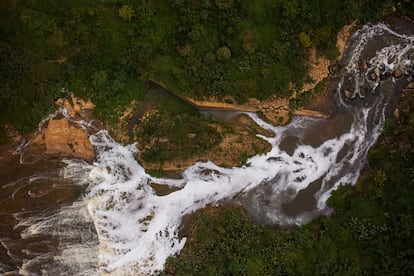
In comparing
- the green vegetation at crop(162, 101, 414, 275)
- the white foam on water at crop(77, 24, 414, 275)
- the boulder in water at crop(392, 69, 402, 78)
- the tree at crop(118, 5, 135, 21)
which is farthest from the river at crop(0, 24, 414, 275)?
the tree at crop(118, 5, 135, 21)

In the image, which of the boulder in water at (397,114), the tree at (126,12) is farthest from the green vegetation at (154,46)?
the boulder in water at (397,114)

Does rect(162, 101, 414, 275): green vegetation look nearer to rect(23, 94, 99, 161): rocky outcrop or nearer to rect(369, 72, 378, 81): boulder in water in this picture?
rect(369, 72, 378, 81): boulder in water

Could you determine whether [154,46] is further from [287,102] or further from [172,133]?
[287,102]

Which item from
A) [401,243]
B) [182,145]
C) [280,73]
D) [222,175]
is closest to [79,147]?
[182,145]

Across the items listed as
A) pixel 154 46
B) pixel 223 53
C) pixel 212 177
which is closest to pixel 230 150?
pixel 212 177

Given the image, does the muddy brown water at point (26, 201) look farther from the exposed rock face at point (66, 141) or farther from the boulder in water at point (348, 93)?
the boulder in water at point (348, 93)

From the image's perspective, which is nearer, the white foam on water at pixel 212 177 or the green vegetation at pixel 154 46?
the green vegetation at pixel 154 46
